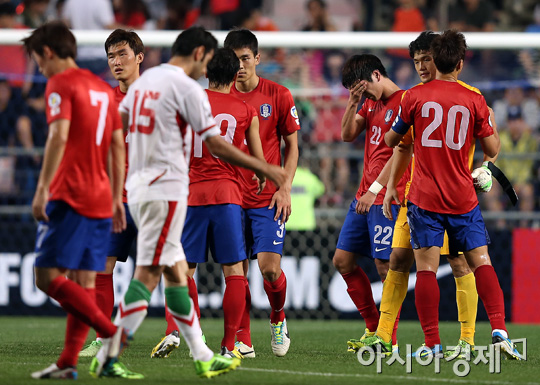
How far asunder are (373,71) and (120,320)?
2984mm

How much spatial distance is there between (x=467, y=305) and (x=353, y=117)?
1.59 m

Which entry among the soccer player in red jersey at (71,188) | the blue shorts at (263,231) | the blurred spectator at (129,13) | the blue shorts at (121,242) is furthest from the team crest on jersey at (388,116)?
the blurred spectator at (129,13)

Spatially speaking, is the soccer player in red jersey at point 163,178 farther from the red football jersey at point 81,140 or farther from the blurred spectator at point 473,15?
the blurred spectator at point 473,15

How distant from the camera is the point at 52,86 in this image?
4.74 meters

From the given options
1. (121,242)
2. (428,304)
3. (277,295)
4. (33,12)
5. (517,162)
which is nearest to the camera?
(428,304)

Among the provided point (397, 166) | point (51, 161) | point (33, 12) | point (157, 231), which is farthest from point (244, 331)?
point (33, 12)

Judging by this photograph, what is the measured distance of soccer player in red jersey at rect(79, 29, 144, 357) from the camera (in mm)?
6375

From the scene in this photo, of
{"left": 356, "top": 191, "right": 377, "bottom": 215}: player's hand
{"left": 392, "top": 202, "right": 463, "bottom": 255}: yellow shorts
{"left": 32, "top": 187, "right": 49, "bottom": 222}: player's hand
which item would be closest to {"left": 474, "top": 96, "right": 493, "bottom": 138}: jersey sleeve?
{"left": 392, "top": 202, "right": 463, "bottom": 255}: yellow shorts

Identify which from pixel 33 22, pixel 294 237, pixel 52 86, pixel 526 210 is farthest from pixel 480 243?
pixel 33 22

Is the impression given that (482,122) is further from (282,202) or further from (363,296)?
(363,296)

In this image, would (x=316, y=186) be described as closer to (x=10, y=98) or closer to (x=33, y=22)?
(x=10, y=98)

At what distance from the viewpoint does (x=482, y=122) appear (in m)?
6.07

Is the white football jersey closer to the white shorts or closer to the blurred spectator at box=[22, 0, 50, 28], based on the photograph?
the white shorts

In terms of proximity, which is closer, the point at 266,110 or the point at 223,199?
the point at 223,199
